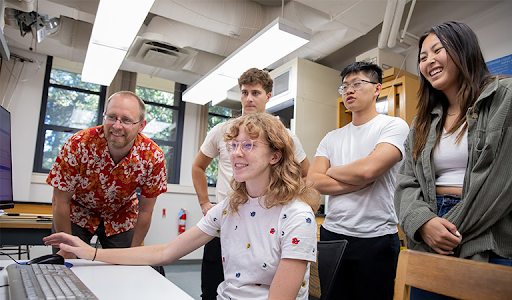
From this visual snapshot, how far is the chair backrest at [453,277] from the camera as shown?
62 cm

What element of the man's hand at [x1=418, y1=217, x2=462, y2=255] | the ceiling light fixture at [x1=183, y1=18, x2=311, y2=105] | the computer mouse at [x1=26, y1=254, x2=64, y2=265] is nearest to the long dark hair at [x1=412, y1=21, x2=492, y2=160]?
the man's hand at [x1=418, y1=217, x2=462, y2=255]

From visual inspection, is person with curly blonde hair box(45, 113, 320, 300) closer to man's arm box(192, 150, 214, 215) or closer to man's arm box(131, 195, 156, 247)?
man's arm box(131, 195, 156, 247)

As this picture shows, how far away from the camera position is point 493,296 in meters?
0.63

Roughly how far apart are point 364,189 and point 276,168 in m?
0.66

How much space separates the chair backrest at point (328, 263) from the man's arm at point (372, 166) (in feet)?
1.60

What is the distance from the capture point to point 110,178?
176cm

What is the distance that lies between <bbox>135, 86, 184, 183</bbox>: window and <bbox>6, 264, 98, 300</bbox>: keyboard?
476 centimetres

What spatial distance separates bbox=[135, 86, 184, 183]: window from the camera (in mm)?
5645

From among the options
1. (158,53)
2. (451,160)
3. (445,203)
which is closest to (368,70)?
(451,160)

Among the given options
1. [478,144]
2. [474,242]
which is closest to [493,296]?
[474,242]

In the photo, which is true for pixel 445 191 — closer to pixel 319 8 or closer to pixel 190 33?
pixel 319 8

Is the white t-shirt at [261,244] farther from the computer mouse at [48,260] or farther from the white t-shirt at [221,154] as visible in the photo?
the white t-shirt at [221,154]

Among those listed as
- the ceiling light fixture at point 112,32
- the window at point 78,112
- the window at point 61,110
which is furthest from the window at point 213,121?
the ceiling light fixture at point 112,32

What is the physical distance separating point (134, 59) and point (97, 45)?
77 cm
